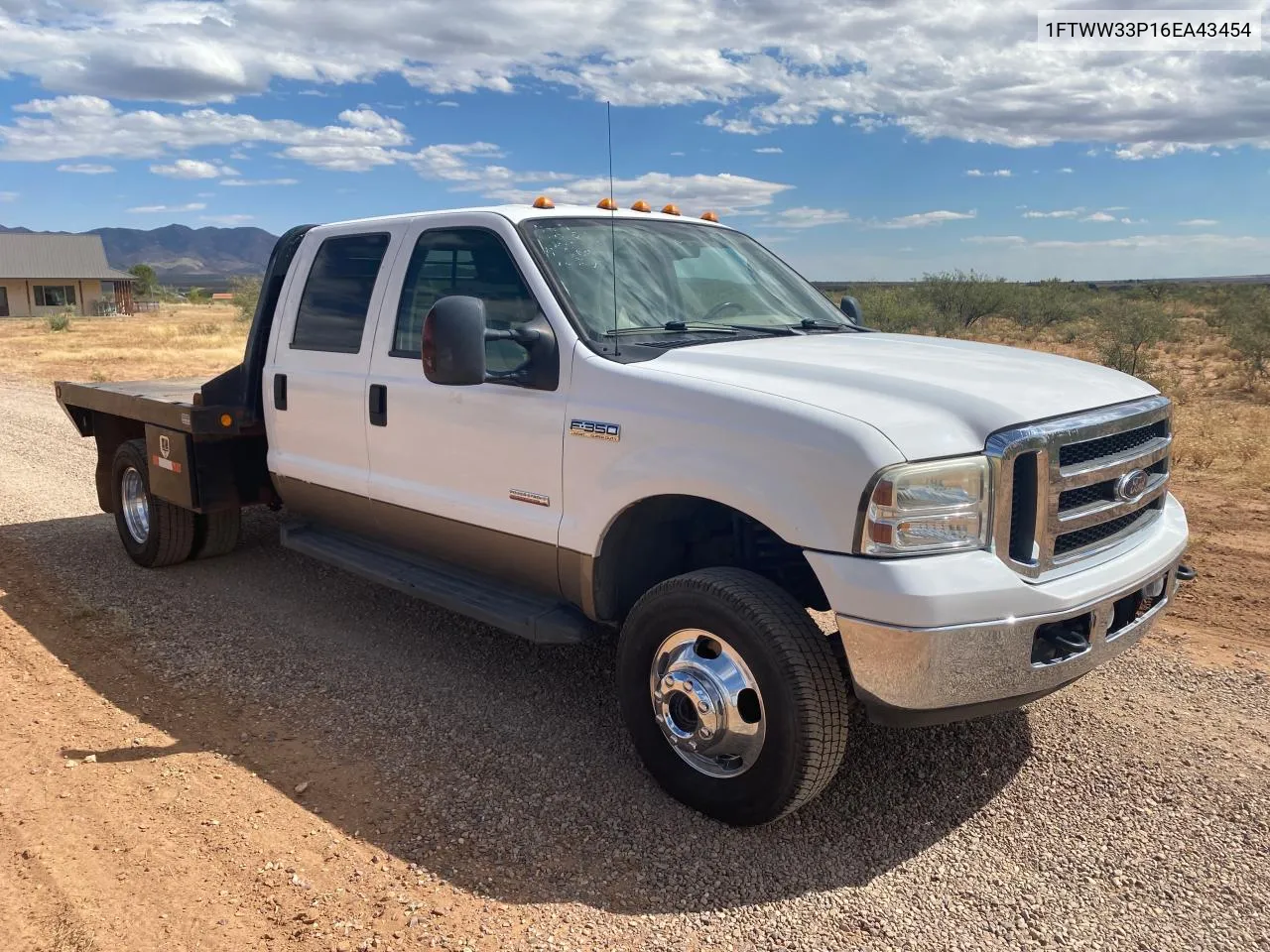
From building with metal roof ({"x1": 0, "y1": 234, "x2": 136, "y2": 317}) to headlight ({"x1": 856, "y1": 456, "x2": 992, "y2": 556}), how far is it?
65.3m

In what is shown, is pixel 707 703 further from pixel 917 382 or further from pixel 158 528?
pixel 158 528

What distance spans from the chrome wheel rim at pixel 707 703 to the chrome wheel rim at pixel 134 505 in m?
4.30

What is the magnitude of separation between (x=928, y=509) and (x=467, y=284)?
2301mm

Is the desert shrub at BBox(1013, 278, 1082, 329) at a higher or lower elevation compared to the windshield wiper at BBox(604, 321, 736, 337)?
lower

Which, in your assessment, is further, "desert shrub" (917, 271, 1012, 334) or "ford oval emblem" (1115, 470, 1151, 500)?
"desert shrub" (917, 271, 1012, 334)

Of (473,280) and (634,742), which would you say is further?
(473,280)

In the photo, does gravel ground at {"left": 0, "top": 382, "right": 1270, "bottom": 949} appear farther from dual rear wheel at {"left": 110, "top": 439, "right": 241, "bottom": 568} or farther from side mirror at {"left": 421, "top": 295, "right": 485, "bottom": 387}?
side mirror at {"left": 421, "top": 295, "right": 485, "bottom": 387}

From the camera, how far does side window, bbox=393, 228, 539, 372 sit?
4.13 meters

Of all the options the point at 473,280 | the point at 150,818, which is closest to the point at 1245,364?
the point at 473,280

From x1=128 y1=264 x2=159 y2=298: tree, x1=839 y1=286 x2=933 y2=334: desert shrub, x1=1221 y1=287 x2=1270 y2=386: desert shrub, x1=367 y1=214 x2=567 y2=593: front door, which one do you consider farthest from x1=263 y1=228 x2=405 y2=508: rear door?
x1=128 y1=264 x2=159 y2=298: tree

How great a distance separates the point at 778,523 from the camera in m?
3.19

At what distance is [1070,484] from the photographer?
10.6ft

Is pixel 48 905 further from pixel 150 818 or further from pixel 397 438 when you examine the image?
pixel 397 438

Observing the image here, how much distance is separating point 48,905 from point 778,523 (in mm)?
2435
